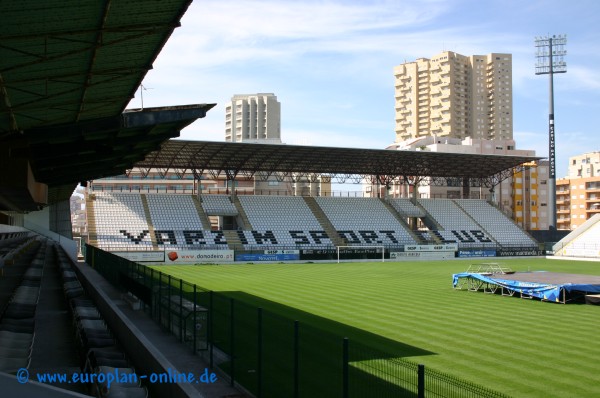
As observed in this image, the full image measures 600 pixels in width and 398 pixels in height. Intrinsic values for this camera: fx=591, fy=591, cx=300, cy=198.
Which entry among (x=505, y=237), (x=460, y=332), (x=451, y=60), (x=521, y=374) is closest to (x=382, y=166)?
(x=505, y=237)

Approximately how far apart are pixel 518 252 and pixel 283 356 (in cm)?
6253

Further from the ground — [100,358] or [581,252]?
[100,358]

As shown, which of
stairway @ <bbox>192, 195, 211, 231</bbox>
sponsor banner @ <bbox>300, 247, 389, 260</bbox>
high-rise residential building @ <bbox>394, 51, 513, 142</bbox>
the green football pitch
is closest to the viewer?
the green football pitch

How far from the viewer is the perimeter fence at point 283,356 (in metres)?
8.52

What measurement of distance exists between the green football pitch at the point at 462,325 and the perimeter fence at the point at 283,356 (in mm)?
2039

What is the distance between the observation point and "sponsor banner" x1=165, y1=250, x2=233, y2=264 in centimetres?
5347

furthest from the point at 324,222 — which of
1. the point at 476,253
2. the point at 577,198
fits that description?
the point at 577,198

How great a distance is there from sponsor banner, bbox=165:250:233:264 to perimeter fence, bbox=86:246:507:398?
3412cm

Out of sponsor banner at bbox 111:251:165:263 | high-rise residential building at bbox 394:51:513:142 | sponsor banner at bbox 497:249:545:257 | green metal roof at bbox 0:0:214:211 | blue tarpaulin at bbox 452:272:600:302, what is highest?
high-rise residential building at bbox 394:51:513:142

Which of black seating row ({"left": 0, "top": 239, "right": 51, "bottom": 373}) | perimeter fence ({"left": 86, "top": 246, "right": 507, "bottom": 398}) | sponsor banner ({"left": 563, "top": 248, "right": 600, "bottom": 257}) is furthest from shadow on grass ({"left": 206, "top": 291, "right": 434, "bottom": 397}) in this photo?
sponsor banner ({"left": 563, "top": 248, "right": 600, "bottom": 257})

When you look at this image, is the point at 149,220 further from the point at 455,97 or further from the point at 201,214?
the point at 455,97

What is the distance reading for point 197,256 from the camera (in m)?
54.6

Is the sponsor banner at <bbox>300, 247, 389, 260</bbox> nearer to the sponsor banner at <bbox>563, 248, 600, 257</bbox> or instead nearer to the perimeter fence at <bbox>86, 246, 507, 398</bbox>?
the sponsor banner at <bbox>563, 248, 600, 257</bbox>

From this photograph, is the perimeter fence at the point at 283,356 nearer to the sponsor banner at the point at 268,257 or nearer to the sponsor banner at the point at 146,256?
the sponsor banner at the point at 146,256
